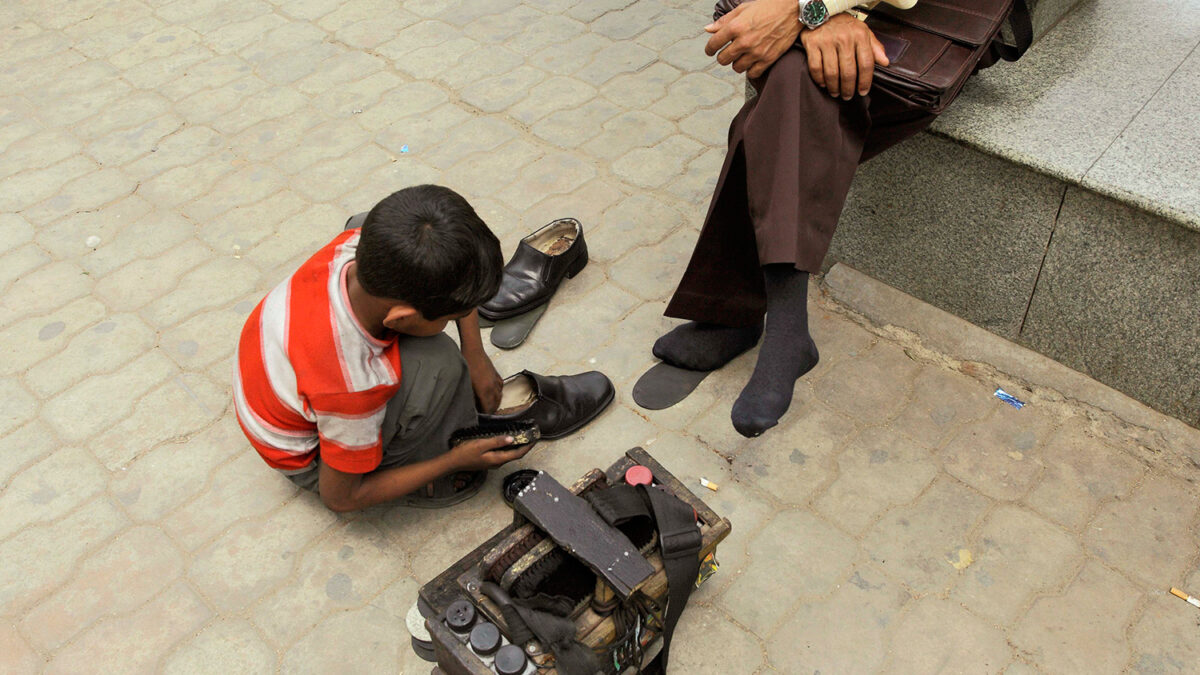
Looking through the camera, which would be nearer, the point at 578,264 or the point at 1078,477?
the point at 1078,477

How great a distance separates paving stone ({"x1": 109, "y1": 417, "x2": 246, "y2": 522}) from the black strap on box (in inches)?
51.0

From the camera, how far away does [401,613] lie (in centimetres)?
242

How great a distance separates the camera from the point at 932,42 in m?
2.57

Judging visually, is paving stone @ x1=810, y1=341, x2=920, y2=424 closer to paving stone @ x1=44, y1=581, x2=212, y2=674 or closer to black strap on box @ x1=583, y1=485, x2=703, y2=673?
black strap on box @ x1=583, y1=485, x2=703, y2=673

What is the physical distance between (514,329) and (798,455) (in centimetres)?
103

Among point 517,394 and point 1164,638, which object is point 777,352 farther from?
point 1164,638

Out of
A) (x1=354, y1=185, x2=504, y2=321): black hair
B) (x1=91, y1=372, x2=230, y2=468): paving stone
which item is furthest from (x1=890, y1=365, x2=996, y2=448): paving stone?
(x1=91, y1=372, x2=230, y2=468): paving stone

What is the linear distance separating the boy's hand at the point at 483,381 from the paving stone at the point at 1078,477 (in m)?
1.54

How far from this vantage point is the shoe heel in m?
3.31

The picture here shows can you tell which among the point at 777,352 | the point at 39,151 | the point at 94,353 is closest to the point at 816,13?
the point at 777,352

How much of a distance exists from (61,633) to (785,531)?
6.30 ft

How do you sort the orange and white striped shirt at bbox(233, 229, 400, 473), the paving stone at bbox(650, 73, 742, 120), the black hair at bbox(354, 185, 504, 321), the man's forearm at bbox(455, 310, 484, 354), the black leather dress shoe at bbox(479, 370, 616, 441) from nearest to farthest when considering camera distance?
1. the black hair at bbox(354, 185, 504, 321)
2. the orange and white striped shirt at bbox(233, 229, 400, 473)
3. the man's forearm at bbox(455, 310, 484, 354)
4. the black leather dress shoe at bbox(479, 370, 616, 441)
5. the paving stone at bbox(650, 73, 742, 120)

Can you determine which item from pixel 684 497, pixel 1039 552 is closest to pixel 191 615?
pixel 684 497

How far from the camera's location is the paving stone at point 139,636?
2346mm
